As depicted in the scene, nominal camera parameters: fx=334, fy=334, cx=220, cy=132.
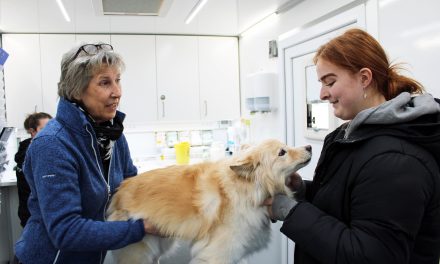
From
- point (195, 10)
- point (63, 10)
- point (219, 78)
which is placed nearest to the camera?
point (63, 10)

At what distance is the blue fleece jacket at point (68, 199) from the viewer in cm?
107

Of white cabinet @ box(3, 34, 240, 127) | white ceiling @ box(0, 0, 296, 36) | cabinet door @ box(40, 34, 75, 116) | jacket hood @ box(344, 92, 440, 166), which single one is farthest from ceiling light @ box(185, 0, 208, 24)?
jacket hood @ box(344, 92, 440, 166)

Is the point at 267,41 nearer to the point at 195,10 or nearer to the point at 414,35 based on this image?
the point at 195,10

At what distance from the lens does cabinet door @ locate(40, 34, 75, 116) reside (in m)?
4.13

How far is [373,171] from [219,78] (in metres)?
3.93

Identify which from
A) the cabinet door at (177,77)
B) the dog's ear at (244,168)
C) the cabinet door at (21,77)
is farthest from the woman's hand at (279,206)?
the cabinet door at (21,77)

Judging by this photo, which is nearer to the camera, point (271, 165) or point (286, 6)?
point (271, 165)

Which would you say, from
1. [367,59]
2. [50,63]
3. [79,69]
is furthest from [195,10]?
[367,59]

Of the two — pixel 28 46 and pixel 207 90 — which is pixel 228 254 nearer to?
pixel 207 90

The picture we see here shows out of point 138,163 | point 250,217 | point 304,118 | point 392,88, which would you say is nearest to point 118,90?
point 250,217

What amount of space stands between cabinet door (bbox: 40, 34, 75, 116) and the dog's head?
11.3 ft

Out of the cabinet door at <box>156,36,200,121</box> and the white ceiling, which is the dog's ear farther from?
the cabinet door at <box>156,36,200,121</box>

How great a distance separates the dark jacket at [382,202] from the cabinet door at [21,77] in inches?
160

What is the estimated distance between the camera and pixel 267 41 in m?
3.79
